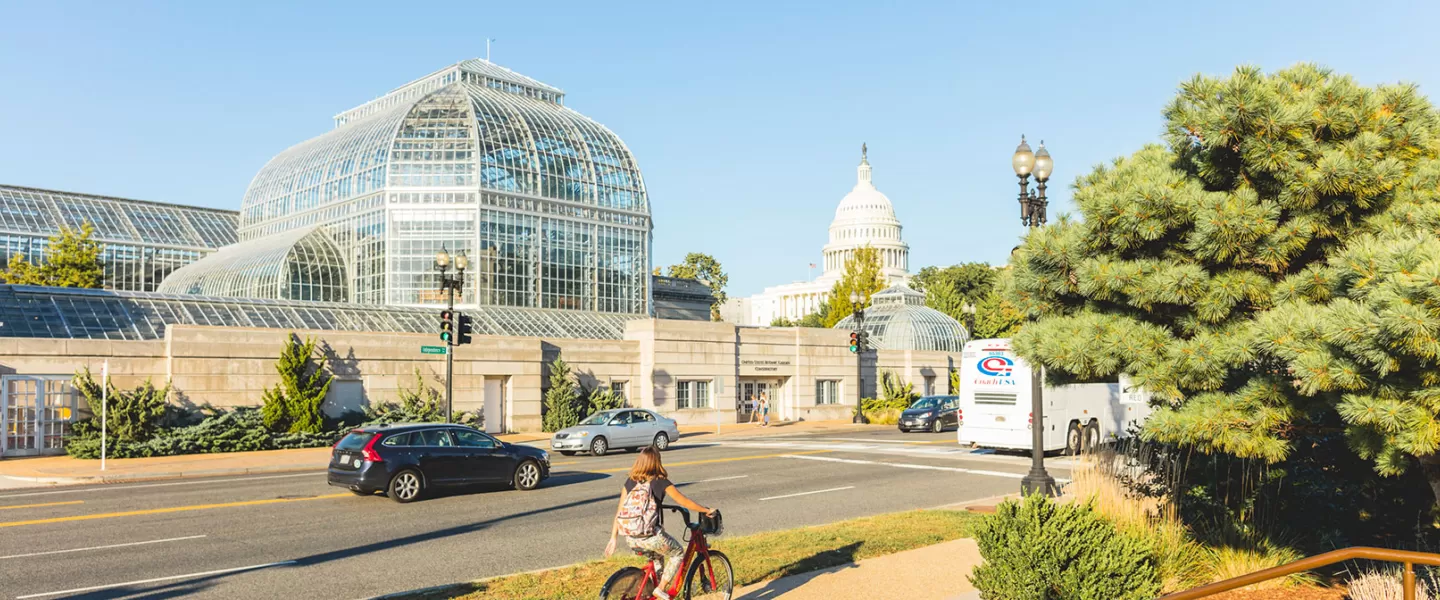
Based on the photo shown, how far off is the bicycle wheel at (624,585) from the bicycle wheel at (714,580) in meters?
0.61

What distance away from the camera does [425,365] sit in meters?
37.0

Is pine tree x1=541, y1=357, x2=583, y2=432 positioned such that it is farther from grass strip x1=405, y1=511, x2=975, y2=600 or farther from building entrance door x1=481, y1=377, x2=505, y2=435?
grass strip x1=405, y1=511, x2=975, y2=600

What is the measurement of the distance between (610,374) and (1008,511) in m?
→ 35.4

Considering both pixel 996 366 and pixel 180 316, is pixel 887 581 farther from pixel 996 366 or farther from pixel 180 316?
pixel 180 316

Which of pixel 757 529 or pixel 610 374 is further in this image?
pixel 610 374

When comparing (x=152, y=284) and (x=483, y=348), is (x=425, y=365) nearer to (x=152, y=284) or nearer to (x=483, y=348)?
(x=483, y=348)

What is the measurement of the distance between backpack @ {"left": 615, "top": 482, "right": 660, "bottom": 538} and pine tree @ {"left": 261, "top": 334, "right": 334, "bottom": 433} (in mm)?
26241

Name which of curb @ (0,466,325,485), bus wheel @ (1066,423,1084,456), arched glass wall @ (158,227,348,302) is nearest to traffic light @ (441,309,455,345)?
curb @ (0,466,325,485)

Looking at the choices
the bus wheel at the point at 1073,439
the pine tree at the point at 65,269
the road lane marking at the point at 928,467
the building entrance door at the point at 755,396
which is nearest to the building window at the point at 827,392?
the building entrance door at the point at 755,396

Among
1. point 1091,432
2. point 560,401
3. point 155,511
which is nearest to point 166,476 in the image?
point 155,511

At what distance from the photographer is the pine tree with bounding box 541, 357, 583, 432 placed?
128 ft

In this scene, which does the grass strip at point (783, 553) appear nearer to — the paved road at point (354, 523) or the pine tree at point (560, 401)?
the paved road at point (354, 523)

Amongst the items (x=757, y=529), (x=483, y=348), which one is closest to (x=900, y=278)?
(x=483, y=348)

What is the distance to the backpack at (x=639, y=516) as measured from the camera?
27.3ft
